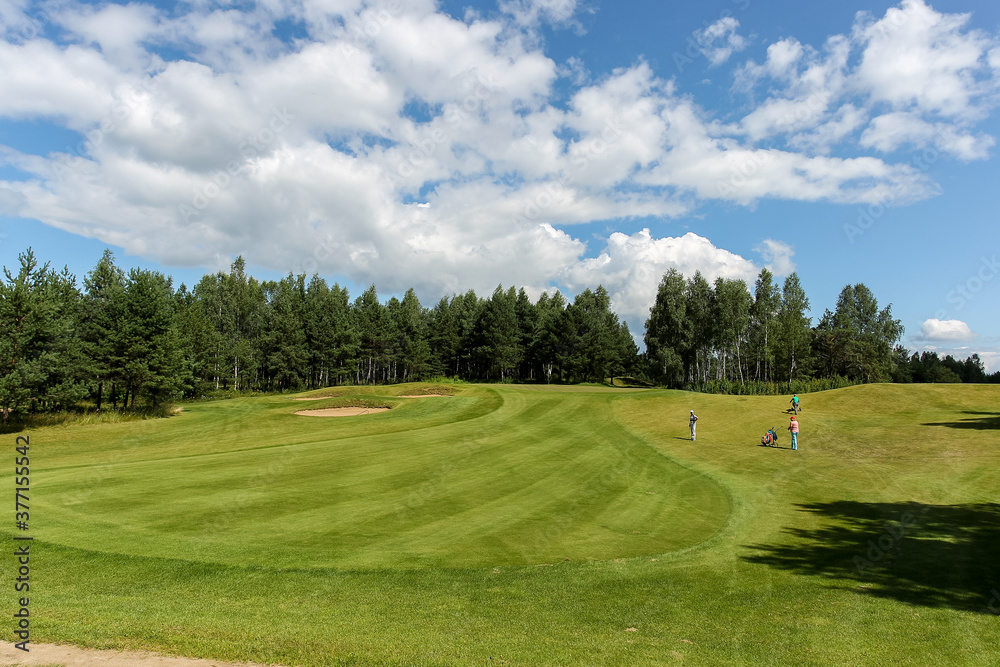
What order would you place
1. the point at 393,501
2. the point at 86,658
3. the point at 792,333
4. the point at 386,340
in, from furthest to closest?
the point at 386,340 → the point at 792,333 → the point at 393,501 → the point at 86,658

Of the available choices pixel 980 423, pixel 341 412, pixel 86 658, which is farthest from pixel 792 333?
pixel 86 658

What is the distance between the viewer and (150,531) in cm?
1343

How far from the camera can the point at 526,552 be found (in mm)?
12945

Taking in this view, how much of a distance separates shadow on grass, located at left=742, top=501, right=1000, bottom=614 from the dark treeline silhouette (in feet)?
150

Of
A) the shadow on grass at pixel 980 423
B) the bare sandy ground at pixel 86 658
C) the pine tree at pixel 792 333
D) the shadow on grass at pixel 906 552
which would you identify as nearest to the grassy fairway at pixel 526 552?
the shadow on grass at pixel 906 552

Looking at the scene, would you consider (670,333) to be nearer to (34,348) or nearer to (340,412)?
(340,412)

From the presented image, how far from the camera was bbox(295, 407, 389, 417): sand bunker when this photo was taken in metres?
41.6

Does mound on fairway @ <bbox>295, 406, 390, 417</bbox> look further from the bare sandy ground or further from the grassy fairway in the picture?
the bare sandy ground

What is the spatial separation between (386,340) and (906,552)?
9146cm

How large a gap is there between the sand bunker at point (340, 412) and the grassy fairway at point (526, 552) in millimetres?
13644

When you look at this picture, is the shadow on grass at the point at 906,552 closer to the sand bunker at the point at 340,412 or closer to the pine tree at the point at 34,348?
the sand bunker at the point at 340,412

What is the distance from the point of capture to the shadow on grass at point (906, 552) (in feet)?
33.2

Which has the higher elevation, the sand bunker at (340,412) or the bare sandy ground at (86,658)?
the bare sandy ground at (86,658)

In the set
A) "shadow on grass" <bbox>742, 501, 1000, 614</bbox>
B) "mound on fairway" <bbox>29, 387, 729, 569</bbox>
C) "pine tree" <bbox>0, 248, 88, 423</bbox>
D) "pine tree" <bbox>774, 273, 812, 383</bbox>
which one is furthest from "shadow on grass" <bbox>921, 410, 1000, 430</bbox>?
"pine tree" <bbox>0, 248, 88, 423</bbox>
